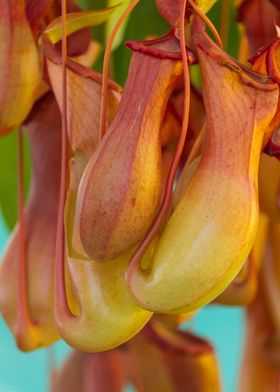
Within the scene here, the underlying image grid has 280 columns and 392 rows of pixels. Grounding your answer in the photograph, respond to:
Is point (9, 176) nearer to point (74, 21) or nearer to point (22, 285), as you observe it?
point (22, 285)

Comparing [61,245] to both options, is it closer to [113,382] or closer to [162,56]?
[162,56]

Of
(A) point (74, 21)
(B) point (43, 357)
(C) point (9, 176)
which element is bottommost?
(B) point (43, 357)

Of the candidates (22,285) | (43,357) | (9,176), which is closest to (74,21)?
(22,285)

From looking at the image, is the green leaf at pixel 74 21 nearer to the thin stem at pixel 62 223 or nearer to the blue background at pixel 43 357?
the thin stem at pixel 62 223

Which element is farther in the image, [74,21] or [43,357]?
[43,357]

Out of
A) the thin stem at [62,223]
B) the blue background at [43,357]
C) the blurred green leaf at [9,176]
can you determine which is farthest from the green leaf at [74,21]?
the blue background at [43,357]

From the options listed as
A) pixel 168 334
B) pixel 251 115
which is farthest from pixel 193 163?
pixel 168 334

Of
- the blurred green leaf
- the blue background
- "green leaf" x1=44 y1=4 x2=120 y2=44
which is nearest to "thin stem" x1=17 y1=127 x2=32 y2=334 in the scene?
"green leaf" x1=44 y1=4 x2=120 y2=44
